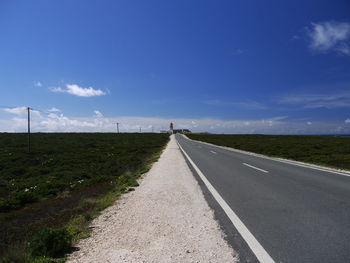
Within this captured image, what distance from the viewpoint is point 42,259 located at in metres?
3.17

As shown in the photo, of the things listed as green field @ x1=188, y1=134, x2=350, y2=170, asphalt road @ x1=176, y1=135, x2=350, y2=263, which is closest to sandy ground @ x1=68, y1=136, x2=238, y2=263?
asphalt road @ x1=176, y1=135, x2=350, y2=263

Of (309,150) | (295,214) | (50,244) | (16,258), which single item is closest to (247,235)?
(295,214)

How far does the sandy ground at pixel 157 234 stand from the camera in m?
3.27

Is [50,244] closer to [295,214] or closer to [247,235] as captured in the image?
[247,235]

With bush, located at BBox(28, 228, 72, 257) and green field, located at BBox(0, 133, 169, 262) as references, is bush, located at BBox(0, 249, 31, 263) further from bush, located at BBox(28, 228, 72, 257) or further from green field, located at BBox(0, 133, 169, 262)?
bush, located at BBox(28, 228, 72, 257)

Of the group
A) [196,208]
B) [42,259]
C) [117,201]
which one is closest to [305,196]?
[196,208]

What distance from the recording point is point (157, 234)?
4.04 metres

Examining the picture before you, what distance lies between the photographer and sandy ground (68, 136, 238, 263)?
3.27 metres

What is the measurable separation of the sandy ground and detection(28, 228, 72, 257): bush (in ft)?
0.83

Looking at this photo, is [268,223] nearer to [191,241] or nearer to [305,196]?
[191,241]

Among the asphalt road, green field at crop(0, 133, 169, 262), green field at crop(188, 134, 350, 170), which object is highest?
the asphalt road

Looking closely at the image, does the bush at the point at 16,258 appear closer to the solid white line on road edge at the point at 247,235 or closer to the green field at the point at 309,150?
the solid white line on road edge at the point at 247,235

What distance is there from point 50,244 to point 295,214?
462 cm

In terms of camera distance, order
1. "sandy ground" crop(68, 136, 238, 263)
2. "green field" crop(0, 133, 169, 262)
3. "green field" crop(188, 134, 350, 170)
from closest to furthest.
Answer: "sandy ground" crop(68, 136, 238, 263), "green field" crop(0, 133, 169, 262), "green field" crop(188, 134, 350, 170)
